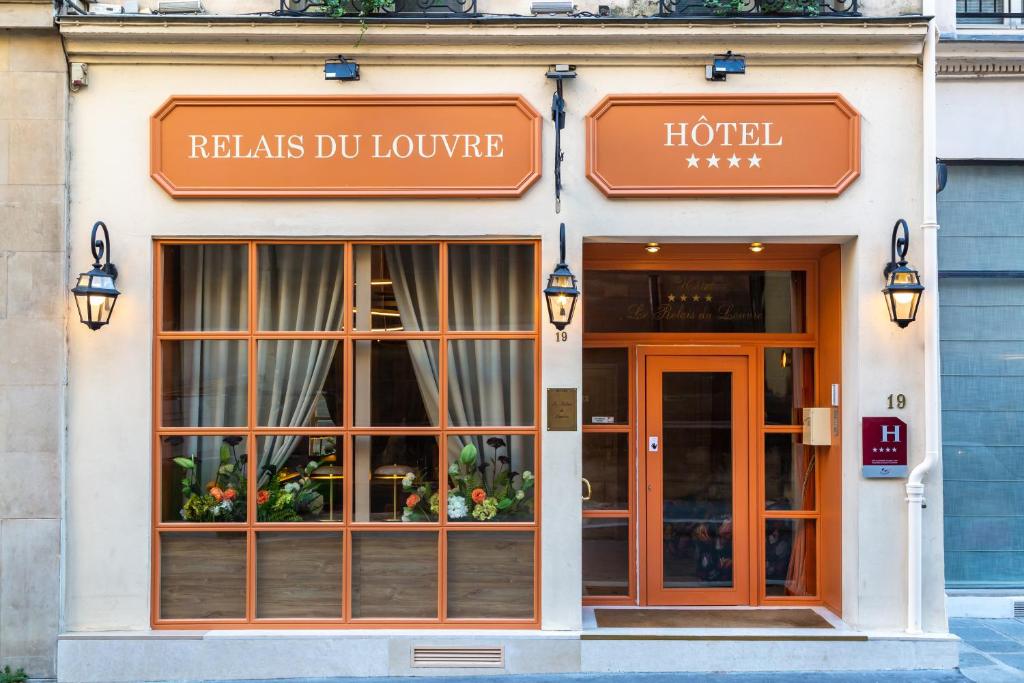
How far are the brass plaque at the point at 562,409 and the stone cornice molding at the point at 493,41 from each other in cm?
273

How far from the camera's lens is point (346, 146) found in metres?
7.12

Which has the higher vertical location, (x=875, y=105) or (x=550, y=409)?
(x=875, y=105)

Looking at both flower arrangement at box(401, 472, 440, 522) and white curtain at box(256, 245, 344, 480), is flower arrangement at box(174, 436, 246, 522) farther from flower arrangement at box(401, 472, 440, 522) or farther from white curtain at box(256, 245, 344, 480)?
flower arrangement at box(401, 472, 440, 522)

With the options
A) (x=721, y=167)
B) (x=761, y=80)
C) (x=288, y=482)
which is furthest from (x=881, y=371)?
(x=288, y=482)

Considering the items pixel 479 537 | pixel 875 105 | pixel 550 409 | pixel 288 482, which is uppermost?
pixel 875 105

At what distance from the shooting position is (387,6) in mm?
6980

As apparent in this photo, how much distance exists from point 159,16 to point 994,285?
792 centimetres

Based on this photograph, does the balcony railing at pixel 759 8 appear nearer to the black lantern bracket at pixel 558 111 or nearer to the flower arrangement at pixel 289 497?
the black lantern bracket at pixel 558 111

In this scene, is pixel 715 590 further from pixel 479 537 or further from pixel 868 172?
pixel 868 172

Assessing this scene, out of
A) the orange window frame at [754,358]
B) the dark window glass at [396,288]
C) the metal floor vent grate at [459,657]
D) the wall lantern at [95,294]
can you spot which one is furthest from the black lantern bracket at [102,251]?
the orange window frame at [754,358]

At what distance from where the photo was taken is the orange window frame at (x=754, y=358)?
7848 millimetres

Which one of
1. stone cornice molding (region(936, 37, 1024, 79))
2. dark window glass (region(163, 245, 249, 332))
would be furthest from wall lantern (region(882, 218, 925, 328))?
dark window glass (region(163, 245, 249, 332))

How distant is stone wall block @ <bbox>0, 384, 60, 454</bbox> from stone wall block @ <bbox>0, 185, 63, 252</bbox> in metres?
1.17

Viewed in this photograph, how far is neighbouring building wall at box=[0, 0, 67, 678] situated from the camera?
22.7ft
